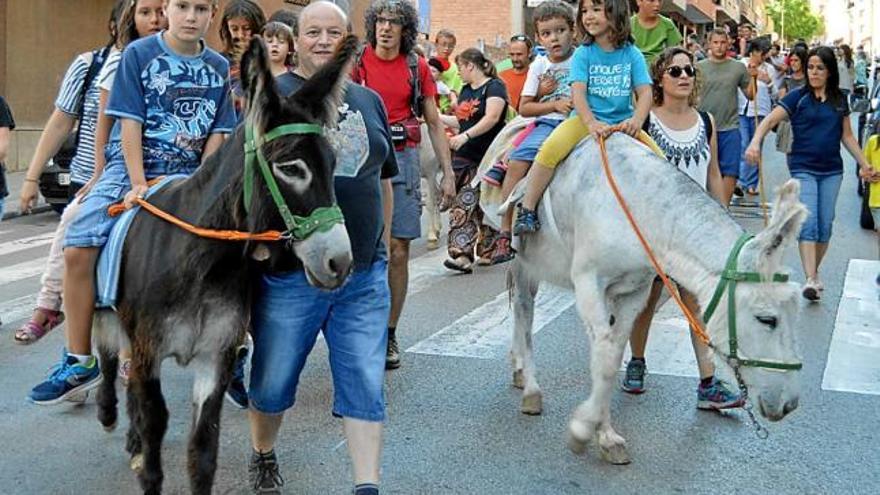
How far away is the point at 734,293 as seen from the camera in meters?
4.58

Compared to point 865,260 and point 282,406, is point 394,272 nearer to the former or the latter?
point 282,406

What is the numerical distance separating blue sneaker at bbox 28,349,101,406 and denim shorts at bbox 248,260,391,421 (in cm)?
153

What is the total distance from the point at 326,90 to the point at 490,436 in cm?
254

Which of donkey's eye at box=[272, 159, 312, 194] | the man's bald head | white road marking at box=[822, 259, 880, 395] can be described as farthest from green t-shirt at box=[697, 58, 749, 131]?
donkey's eye at box=[272, 159, 312, 194]

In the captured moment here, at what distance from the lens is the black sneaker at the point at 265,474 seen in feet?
15.8

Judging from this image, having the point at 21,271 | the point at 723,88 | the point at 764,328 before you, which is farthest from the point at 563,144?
the point at 723,88

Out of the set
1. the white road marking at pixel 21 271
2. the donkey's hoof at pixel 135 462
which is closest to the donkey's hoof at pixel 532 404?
the donkey's hoof at pixel 135 462

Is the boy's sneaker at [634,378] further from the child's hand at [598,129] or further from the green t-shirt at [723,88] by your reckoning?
the green t-shirt at [723,88]

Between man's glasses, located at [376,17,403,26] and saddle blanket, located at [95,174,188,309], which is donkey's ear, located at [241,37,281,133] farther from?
man's glasses, located at [376,17,403,26]

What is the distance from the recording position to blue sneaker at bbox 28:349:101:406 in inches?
216

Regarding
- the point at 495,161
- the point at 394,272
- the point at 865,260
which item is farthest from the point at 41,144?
the point at 865,260

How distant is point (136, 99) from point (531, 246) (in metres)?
2.54

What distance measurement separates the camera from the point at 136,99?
15.8 ft

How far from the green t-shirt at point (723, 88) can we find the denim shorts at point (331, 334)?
7.55 m
